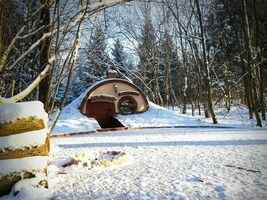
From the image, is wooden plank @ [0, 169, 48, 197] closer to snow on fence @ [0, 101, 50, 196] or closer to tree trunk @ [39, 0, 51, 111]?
snow on fence @ [0, 101, 50, 196]

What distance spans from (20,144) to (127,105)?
17.7m

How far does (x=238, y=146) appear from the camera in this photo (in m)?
8.64

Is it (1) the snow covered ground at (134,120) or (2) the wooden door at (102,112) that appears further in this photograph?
(2) the wooden door at (102,112)

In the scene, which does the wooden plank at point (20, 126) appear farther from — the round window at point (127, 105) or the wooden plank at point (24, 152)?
the round window at point (127, 105)

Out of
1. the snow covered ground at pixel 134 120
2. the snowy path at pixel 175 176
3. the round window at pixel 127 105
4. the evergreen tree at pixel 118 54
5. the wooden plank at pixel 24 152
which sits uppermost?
the evergreen tree at pixel 118 54

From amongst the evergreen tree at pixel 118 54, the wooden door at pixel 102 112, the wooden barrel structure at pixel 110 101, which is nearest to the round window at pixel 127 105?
the wooden barrel structure at pixel 110 101

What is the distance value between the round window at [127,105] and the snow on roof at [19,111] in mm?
16750

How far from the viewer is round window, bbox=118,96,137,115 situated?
2185 centimetres

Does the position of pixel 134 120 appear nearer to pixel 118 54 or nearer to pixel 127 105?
pixel 127 105

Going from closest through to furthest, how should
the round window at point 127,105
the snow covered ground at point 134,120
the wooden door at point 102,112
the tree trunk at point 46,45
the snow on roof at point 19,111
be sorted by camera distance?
the snow on roof at point 19,111 < the tree trunk at point 46,45 < the snow covered ground at point 134,120 < the wooden door at point 102,112 < the round window at point 127,105

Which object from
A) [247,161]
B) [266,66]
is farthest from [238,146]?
[266,66]

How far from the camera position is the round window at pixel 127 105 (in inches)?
860

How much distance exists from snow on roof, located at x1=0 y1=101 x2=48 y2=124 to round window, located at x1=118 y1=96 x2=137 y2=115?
16750mm

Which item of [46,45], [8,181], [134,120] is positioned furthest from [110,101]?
[8,181]
